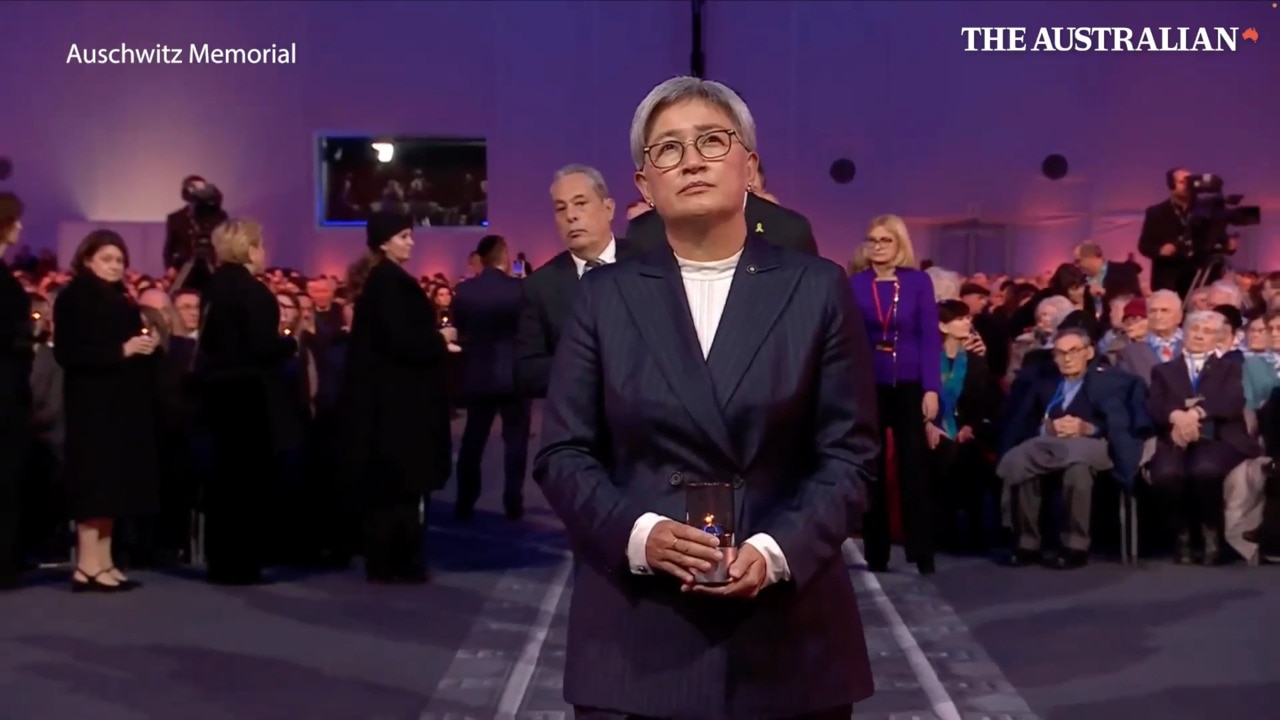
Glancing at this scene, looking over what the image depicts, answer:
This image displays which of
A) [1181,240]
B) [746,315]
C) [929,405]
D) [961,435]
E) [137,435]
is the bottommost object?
[961,435]

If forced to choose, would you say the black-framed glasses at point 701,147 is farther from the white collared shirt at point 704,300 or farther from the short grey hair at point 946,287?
the short grey hair at point 946,287

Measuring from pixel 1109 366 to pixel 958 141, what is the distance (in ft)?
33.7

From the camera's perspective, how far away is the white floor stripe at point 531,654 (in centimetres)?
542

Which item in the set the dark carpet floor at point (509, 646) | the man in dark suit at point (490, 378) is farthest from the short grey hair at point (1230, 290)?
the man in dark suit at point (490, 378)

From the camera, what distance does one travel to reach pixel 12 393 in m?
7.47

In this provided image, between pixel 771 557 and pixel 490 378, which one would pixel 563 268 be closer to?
pixel 771 557

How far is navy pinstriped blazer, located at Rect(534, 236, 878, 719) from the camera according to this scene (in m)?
2.49

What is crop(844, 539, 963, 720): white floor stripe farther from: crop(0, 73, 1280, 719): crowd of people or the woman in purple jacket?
crop(0, 73, 1280, 719): crowd of people

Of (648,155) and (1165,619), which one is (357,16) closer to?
(1165,619)

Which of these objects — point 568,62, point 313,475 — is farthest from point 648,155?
point 568,62

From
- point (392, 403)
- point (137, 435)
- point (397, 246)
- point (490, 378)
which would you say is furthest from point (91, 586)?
point (490, 378)

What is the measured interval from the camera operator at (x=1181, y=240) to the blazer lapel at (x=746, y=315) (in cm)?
1071

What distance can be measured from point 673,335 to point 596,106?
638 inches

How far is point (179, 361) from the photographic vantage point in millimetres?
8203
